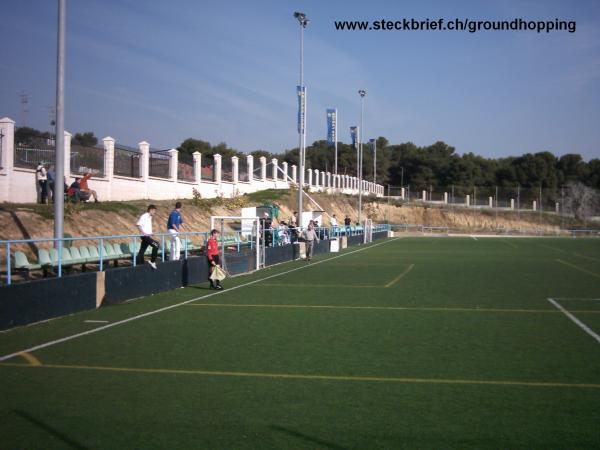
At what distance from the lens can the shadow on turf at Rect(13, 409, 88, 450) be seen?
5.52 meters

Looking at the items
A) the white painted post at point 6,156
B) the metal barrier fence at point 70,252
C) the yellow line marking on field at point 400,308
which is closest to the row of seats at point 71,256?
the metal barrier fence at point 70,252

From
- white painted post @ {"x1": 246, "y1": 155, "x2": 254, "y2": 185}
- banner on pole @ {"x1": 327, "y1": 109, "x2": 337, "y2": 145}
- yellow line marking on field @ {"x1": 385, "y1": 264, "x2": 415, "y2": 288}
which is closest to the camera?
yellow line marking on field @ {"x1": 385, "y1": 264, "x2": 415, "y2": 288}

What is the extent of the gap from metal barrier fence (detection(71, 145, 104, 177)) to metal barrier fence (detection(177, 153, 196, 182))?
330 inches

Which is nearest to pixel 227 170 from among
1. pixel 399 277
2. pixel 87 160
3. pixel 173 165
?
pixel 173 165

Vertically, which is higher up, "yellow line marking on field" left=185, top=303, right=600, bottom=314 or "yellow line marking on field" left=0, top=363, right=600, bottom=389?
"yellow line marking on field" left=185, top=303, right=600, bottom=314

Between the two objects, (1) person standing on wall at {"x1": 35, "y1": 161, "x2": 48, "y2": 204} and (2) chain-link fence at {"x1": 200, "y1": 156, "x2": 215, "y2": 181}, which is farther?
(2) chain-link fence at {"x1": 200, "y1": 156, "x2": 215, "y2": 181}

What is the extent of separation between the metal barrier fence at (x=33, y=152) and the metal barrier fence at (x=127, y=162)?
13.6 feet

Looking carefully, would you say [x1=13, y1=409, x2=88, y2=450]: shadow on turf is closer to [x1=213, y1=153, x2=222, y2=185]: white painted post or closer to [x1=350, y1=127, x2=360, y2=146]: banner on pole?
[x1=213, y1=153, x2=222, y2=185]: white painted post

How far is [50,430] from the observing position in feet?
19.3

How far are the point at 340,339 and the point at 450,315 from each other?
3.48m

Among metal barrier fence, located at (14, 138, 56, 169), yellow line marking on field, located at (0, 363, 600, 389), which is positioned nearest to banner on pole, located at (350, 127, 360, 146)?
metal barrier fence, located at (14, 138, 56, 169)

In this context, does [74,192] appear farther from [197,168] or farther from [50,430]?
[50,430]

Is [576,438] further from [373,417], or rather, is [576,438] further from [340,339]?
[340,339]

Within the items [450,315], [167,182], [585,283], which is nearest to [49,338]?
[450,315]
